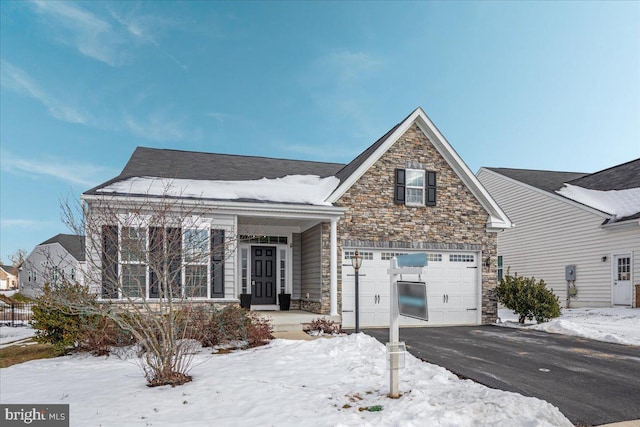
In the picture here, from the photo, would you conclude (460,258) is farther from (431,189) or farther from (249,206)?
(249,206)

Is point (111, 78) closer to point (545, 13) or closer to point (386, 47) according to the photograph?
point (386, 47)

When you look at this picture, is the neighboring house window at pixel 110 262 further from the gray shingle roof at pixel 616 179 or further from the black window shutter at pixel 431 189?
the gray shingle roof at pixel 616 179

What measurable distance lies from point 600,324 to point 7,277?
83988 millimetres

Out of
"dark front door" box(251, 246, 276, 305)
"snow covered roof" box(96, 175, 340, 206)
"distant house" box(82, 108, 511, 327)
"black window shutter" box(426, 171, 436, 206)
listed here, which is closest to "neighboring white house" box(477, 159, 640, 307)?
"distant house" box(82, 108, 511, 327)

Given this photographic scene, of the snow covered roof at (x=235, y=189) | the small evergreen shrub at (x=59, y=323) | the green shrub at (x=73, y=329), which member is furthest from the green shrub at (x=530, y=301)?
the small evergreen shrub at (x=59, y=323)

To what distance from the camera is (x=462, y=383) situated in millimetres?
6434

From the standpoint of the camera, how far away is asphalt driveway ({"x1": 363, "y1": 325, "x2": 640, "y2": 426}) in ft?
19.1

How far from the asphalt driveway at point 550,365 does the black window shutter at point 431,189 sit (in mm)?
4217

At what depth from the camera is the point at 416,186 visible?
14477 mm

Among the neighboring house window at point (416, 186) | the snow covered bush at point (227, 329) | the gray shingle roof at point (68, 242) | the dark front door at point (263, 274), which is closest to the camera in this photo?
the snow covered bush at point (227, 329)

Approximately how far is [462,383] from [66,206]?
25.2 feet

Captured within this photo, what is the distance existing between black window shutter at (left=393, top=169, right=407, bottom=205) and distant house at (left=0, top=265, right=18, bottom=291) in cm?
7602

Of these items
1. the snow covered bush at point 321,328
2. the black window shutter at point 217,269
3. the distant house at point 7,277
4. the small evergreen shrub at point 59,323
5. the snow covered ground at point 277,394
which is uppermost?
the black window shutter at point 217,269

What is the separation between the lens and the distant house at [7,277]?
70450 mm
